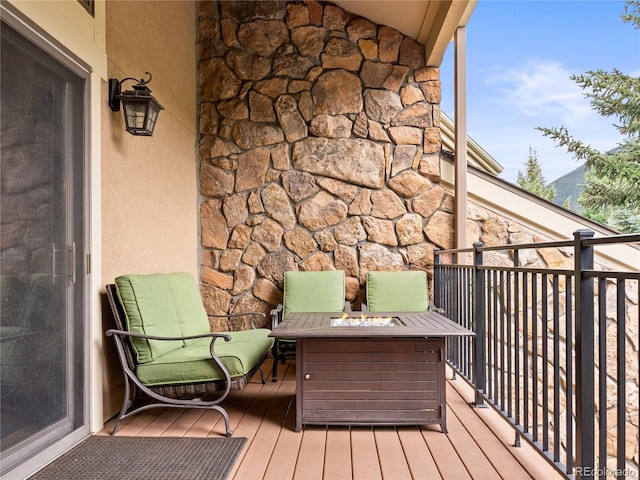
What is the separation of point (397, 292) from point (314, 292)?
0.76m

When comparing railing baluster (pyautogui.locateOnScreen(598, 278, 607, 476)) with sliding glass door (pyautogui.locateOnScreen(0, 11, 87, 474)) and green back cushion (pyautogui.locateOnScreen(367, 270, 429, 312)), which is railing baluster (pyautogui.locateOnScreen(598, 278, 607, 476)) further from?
green back cushion (pyautogui.locateOnScreen(367, 270, 429, 312))

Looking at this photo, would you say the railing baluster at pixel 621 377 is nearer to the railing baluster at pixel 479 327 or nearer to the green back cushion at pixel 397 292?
the railing baluster at pixel 479 327

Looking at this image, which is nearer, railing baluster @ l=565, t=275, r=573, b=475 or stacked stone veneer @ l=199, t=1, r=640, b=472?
railing baluster @ l=565, t=275, r=573, b=475

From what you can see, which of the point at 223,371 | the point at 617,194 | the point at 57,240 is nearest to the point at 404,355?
the point at 223,371

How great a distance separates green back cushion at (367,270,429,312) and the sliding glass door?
2.60 metres

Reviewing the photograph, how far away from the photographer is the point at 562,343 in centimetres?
438

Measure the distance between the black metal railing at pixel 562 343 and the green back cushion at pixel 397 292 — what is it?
0.18 m

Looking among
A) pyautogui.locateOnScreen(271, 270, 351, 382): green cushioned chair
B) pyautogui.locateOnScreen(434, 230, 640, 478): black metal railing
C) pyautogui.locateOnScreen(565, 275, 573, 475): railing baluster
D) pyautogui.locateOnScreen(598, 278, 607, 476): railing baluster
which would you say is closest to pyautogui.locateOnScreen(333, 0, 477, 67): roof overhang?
pyautogui.locateOnScreen(434, 230, 640, 478): black metal railing

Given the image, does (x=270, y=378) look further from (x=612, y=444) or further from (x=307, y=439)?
(x=612, y=444)

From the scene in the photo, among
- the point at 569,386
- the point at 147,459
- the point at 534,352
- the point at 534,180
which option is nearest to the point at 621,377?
the point at 569,386

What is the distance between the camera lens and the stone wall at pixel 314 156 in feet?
15.9

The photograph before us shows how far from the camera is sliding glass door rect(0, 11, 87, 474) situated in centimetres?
211

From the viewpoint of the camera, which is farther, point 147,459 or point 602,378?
point 147,459

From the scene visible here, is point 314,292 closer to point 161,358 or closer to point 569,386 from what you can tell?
point 161,358
